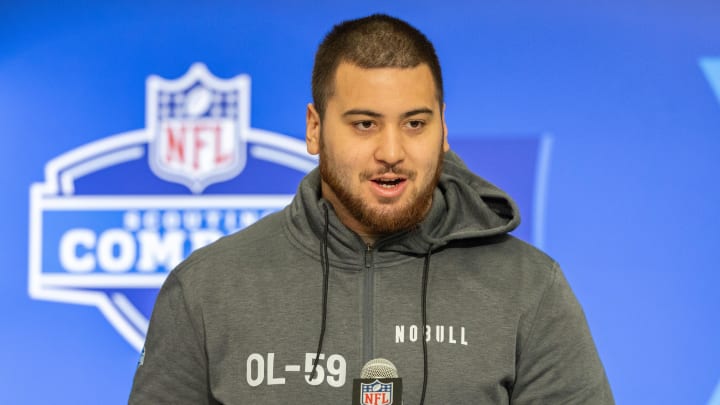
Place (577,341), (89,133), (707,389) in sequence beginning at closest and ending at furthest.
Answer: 1. (577,341)
2. (707,389)
3. (89,133)

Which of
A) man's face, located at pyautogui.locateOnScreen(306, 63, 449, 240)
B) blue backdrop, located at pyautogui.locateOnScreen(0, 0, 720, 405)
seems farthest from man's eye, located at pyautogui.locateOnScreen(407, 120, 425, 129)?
blue backdrop, located at pyautogui.locateOnScreen(0, 0, 720, 405)

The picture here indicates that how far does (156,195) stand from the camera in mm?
2475

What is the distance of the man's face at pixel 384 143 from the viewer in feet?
4.28

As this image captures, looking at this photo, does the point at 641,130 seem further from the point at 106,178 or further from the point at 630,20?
the point at 106,178

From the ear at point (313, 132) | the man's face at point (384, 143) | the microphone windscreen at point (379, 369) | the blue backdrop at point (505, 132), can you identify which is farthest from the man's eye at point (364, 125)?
the blue backdrop at point (505, 132)

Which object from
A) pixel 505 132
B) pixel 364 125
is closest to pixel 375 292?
pixel 364 125

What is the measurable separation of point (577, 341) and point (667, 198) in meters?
1.18

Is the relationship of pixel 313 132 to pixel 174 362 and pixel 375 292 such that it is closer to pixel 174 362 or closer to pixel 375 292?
pixel 375 292

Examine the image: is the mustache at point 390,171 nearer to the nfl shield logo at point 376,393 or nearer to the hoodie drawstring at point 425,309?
the hoodie drawstring at point 425,309

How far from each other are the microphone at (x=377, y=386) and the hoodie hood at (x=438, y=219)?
19 centimetres

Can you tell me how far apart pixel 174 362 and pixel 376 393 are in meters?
0.31

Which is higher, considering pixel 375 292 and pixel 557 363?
pixel 375 292

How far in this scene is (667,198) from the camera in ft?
7.80

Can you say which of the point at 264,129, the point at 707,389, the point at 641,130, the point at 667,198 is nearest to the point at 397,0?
the point at 264,129
